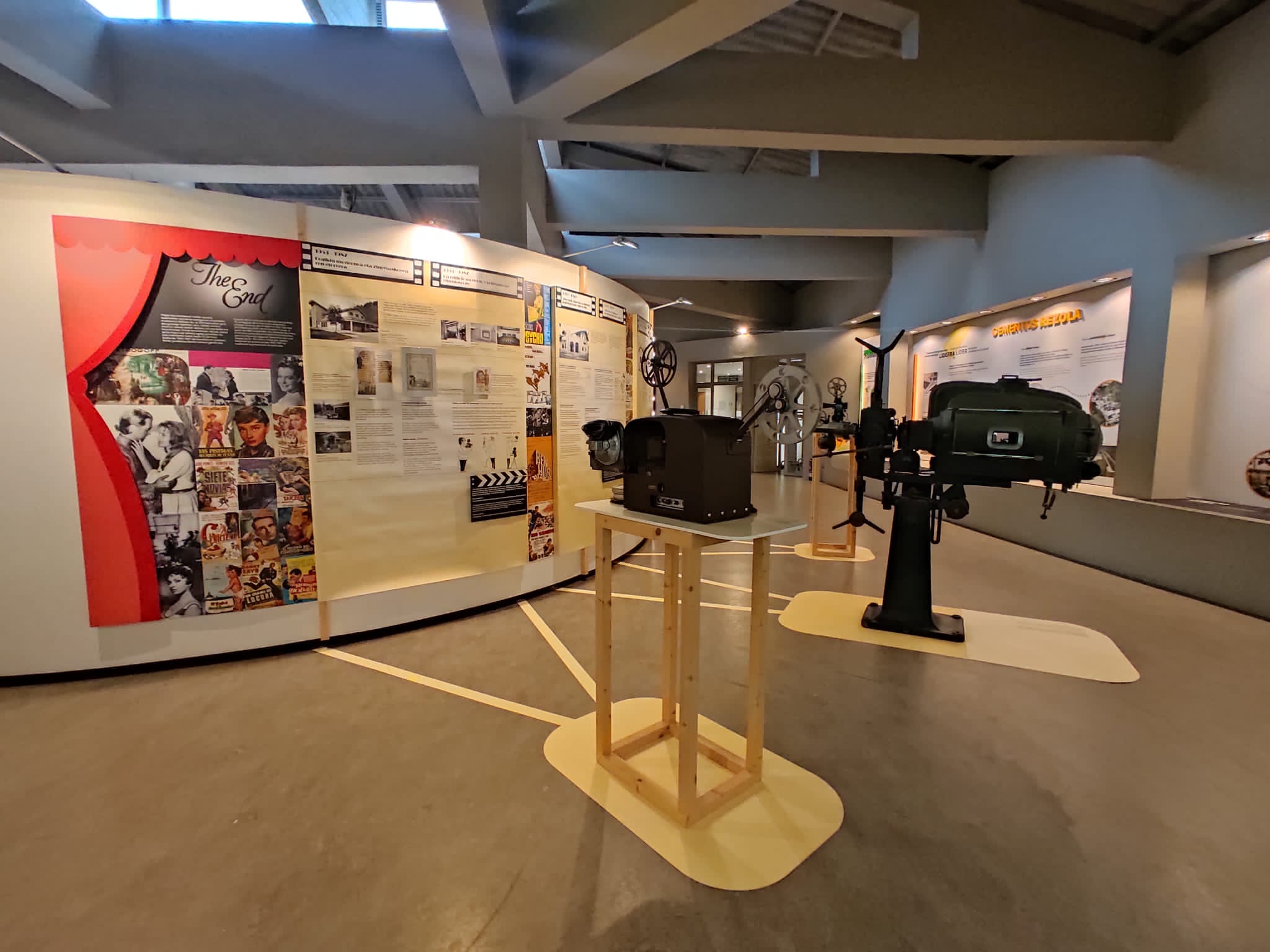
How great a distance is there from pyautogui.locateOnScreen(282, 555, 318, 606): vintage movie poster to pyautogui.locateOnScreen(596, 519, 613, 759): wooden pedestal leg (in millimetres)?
2123

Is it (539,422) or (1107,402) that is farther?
(1107,402)

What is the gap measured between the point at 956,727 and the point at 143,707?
3983mm

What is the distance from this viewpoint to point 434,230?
337cm

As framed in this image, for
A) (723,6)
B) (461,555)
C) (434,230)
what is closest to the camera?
(723,6)

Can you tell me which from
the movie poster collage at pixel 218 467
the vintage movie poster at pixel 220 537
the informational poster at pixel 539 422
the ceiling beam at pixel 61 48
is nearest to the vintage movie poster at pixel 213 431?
the movie poster collage at pixel 218 467

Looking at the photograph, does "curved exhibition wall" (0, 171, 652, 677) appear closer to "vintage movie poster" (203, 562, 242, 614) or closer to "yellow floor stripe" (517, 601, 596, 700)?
"vintage movie poster" (203, 562, 242, 614)

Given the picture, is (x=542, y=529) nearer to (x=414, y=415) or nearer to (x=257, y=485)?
(x=414, y=415)

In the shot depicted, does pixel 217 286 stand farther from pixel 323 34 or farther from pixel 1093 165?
pixel 1093 165

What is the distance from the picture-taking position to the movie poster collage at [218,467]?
2.81 meters

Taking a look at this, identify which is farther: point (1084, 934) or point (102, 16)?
point (102, 16)

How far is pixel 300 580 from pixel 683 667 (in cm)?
262

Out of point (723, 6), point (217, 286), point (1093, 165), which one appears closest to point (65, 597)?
point (217, 286)

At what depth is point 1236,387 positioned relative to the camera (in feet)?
13.9

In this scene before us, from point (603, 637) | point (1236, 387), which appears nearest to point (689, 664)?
point (603, 637)
